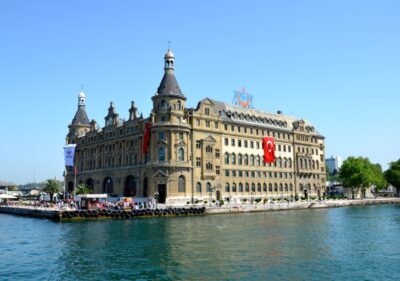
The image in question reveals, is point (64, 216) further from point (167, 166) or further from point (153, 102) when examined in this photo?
point (153, 102)

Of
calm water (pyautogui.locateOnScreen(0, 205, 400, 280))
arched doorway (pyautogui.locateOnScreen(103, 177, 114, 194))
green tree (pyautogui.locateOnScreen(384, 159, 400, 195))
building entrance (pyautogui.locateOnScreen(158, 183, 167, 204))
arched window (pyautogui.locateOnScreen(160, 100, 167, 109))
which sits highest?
arched window (pyautogui.locateOnScreen(160, 100, 167, 109))

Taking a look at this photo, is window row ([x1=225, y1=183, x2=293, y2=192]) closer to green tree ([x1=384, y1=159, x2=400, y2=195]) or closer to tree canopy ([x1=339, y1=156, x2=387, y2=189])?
tree canopy ([x1=339, y1=156, x2=387, y2=189])

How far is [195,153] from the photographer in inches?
4097

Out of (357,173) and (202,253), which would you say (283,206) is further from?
(202,253)

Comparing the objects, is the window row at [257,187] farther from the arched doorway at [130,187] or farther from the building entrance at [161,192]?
the arched doorway at [130,187]

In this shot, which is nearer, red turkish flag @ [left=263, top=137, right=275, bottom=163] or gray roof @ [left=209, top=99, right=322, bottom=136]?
gray roof @ [left=209, top=99, right=322, bottom=136]

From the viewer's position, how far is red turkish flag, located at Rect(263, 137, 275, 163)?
122556 mm

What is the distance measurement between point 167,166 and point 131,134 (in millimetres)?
19594

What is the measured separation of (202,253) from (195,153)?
217 ft

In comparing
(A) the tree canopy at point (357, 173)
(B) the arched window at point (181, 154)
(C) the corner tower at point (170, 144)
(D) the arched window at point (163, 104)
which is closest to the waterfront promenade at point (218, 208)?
(C) the corner tower at point (170, 144)

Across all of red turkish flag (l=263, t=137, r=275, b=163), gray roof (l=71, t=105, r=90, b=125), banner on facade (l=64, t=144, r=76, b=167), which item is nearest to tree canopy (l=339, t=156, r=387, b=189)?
red turkish flag (l=263, t=137, r=275, b=163)

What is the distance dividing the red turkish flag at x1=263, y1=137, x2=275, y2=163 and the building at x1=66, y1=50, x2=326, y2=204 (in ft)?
4.41

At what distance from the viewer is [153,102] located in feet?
339

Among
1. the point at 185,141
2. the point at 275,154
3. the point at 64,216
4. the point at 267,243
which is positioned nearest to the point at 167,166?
the point at 185,141
